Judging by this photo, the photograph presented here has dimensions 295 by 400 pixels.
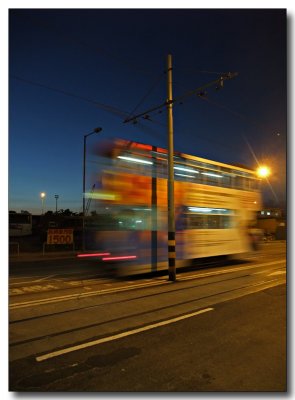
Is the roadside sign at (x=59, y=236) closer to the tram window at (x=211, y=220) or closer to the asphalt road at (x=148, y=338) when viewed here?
the tram window at (x=211, y=220)

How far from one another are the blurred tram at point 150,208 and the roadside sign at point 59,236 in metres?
14.4

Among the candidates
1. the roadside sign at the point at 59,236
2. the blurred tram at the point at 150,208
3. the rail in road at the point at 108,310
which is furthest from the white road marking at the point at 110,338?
the roadside sign at the point at 59,236

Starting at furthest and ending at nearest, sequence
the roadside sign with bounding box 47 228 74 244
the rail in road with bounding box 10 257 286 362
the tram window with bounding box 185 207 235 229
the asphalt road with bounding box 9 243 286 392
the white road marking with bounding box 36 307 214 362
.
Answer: the roadside sign with bounding box 47 228 74 244, the tram window with bounding box 185 207 235 229, the rail in road with bounding box 10 257 286 362, the white road marking with bounding box 36 307 214 362, the asphalt road with bounding box 9 243 286 392

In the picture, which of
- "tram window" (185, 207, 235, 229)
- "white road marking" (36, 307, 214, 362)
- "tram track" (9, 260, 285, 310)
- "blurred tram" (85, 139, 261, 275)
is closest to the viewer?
"white road marking" (36, 307, 214, 362)

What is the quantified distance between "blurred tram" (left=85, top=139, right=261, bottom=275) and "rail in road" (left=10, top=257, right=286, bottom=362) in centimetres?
109

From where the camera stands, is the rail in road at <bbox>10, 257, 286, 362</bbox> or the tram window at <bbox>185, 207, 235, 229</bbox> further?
the tram window at <bbox>185, 207, 235, 229</bbox>

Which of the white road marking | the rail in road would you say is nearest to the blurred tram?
the rail in road

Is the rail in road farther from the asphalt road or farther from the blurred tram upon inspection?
the blurred tram

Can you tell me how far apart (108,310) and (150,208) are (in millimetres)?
→ 4392

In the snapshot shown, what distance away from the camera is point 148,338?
557 cm

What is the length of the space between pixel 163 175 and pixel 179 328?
6362 millimetres

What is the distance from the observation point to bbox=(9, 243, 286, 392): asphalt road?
411 cm

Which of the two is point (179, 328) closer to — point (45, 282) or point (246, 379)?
point (246, 379)

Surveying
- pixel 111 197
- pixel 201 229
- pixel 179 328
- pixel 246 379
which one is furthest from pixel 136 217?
pixel 246 379
